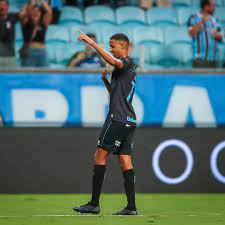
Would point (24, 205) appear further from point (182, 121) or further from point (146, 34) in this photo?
point (146, 34)

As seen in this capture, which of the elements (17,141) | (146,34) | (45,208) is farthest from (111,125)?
(146,34)

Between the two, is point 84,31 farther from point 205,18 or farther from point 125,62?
point 125,62

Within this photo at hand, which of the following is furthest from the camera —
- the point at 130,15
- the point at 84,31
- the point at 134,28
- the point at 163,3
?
the point at 163,3

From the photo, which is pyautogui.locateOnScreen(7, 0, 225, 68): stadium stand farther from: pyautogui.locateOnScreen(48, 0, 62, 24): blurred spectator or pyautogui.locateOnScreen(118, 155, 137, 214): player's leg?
pyautogui.locateOnScreen(118, 155, 137, 214): player's leg

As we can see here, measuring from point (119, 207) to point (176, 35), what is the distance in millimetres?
4192

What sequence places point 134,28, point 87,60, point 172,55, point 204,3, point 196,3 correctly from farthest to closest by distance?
point 196,3, point 204,3, point 134,28, point 172,55, point 87,60

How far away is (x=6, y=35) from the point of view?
11383 mm

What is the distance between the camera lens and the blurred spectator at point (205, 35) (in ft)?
38.0

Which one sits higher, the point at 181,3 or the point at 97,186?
the point at 181,3

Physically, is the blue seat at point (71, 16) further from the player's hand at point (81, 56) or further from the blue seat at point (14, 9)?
the player's hand at point (81, 56)

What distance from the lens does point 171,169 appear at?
36.2ft

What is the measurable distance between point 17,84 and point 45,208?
267cm

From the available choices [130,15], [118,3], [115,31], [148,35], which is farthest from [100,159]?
[118,3]

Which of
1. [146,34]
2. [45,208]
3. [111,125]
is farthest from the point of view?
[146,34]
